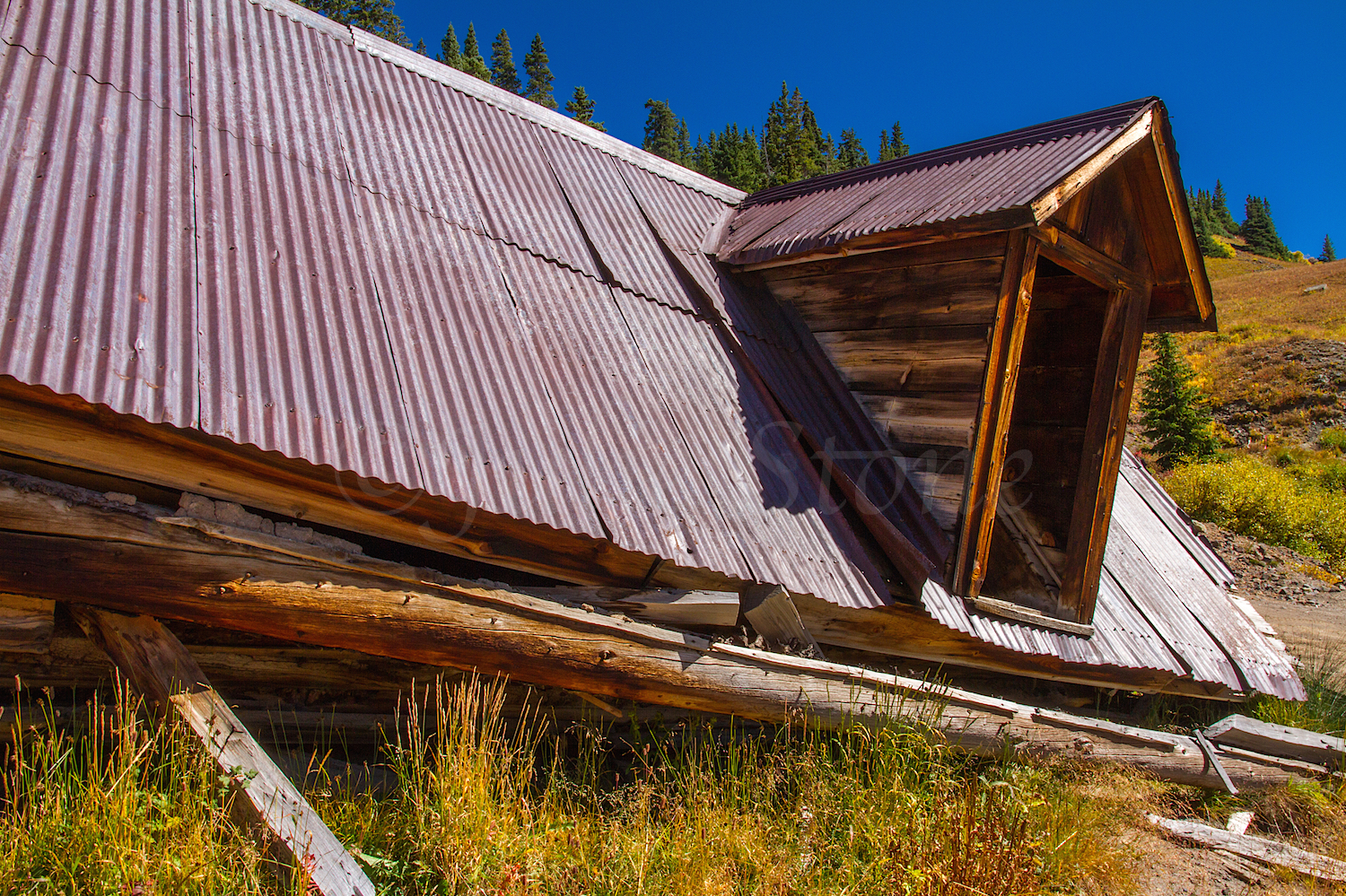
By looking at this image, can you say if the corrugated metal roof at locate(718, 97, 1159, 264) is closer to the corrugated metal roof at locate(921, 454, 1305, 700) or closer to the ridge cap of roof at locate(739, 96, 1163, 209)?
the ridge cap of roof at locate(739, 96, 1163, 209)

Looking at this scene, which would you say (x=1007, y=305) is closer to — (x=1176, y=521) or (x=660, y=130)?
(x=1176, y=521)

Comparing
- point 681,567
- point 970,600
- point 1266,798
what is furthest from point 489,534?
point 1266,798

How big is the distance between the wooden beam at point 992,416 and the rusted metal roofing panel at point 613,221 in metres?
2.17

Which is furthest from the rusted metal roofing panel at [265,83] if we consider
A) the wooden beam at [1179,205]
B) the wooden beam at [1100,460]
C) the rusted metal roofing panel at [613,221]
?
the wooden beam at [1179,205]

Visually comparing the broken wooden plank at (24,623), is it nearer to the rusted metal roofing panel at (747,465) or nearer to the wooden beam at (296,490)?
the wooden beam at (296,490)

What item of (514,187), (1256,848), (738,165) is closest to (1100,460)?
(1256,848)

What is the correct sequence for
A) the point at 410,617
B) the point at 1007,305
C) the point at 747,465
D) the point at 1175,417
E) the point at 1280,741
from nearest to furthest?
1. the point at 410,617
2. the point at 747,465
3. the point at 1007,305
4. the point at 1280,741
5. the point at 1175,417

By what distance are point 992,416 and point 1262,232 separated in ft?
338

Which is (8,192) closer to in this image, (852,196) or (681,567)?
(681,567)

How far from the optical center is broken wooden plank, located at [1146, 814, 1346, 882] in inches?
173

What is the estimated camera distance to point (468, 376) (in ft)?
12.6

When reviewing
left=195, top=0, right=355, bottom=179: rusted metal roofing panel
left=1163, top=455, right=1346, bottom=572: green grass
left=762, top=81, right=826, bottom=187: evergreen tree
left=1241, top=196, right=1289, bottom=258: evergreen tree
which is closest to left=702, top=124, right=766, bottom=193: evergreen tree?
left=762, top=81, right=826, bottom=187: evergreen tree

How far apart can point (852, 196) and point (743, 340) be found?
1.92m

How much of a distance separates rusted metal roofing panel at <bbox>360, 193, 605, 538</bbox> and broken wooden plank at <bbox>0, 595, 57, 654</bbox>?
150 cm
